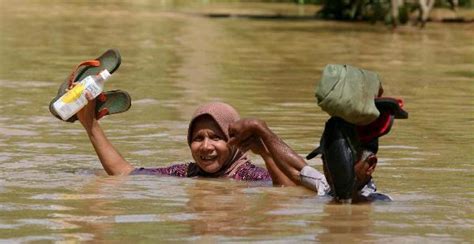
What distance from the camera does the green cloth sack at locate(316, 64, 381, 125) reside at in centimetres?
719

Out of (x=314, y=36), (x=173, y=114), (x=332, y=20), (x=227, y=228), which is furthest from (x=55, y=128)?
(x=332, y=20)

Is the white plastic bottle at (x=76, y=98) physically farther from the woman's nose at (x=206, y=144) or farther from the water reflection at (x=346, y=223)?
the water reflection at (x=346, y=223)

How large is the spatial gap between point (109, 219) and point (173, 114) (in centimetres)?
567

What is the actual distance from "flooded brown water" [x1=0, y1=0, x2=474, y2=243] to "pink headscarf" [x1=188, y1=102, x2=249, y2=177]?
0.42 feet

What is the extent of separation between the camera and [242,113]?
13102 millimetres

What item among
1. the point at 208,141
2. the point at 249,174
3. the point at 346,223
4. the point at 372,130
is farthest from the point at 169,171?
the point at 346,223

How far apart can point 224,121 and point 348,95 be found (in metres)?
1.53

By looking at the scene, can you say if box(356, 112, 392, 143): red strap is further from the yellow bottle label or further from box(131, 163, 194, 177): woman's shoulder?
the yellow bottle label

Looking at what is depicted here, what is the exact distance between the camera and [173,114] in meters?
12.9

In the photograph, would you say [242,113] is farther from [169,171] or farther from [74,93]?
[74,93]

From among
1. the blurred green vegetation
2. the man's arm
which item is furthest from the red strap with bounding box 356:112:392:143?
the blurred green vegetation

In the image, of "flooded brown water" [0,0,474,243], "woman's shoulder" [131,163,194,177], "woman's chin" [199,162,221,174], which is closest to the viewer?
"flooded brown water" [0,0,474,243]

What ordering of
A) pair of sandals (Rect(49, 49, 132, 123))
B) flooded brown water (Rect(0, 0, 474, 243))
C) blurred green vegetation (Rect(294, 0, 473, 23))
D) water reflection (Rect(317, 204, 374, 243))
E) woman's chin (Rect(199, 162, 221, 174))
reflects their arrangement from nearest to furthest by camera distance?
water reflection (Rect(317, 204, 374, 243)) < flooded brown water (Rect(0, 0, 474, 243)) < woman's chin (Rect(199, 162, 221, 174)) < pair of sandals (Rect(49, 49, 132, 123)) < blurred green vegetation (Rect(294, 0, 473, 23))

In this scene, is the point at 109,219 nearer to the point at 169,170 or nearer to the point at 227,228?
the point at 227,228
